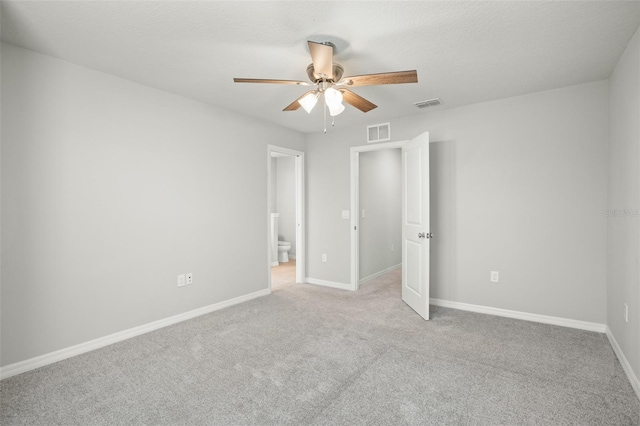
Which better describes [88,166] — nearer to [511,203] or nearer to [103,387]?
[103,387]

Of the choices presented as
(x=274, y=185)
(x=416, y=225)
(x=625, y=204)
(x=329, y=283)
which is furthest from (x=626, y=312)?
(x=274, y=185)

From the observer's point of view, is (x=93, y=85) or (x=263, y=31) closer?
(x=263, y=31)

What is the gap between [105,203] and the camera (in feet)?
9.04

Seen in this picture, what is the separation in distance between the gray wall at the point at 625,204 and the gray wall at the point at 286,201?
17.7ft

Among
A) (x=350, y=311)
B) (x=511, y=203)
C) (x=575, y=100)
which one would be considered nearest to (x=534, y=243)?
(x=511, y=203)

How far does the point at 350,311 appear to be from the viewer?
3.62 metres

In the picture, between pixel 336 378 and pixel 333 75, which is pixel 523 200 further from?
pixel 336 378

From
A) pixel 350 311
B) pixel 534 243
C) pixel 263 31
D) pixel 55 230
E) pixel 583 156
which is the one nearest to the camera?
pixel 263 31

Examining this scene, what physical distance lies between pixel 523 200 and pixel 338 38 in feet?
8.20

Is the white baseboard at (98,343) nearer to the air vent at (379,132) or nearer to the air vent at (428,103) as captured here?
the air vent at (379,132)

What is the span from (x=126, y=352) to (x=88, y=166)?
1528mm

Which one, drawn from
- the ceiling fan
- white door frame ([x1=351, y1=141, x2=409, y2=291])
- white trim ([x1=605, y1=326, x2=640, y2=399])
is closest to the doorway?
white door frame ([x1=351, y1=141, x2=409, y2=291])

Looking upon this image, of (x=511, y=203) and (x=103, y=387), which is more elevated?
(x=511, y=203)

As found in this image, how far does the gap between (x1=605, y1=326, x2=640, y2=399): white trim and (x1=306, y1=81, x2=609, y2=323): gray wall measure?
33cm
